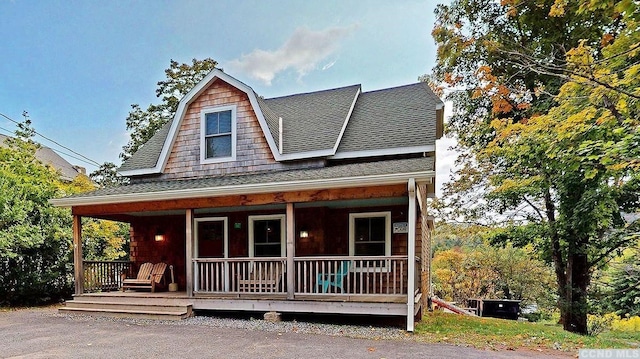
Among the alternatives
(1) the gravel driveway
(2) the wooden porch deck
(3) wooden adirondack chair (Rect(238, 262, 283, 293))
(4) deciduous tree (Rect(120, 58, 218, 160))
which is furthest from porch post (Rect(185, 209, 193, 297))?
(4) deciduous tree (Rect(120, 58, 218, 160))

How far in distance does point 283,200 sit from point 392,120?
4383mm

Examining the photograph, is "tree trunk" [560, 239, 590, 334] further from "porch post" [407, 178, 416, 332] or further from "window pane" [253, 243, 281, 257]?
"window pane" [253, 243, 281, 257]

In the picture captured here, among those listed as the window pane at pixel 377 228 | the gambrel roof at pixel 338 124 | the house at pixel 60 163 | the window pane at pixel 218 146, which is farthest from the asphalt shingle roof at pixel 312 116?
the house at pixel 60 163

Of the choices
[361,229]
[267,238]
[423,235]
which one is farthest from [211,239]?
[423,235]

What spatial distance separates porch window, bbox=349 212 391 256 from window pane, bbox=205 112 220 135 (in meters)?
4.52

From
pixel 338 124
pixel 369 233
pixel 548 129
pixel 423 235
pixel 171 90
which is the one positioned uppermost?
pixel 171 90

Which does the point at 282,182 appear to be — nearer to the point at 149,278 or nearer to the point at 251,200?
the point at 251,200

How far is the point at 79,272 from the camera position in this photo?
9500mm

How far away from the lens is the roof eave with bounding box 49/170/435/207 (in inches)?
275

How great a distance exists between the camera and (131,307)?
8.67 meters

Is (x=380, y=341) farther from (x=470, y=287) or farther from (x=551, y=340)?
(x=470, y=287)

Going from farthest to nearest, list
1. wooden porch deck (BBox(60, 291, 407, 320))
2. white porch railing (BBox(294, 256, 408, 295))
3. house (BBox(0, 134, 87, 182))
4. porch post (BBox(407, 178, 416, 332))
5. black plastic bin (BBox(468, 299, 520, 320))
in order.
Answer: house (BBox(0, 134, 87, 182)) < black plastic bin (BBox(468, 299, 520, 320)) < white porch railing (BBox(294, 256, 408, 295)) < wooden porch deck (BBox(60, 291, 407, 320)) < porch post (BBox(407, 178, 416, 332))

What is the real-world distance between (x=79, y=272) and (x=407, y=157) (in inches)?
338

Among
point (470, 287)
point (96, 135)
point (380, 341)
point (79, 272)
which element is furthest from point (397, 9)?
point (96, 135)
